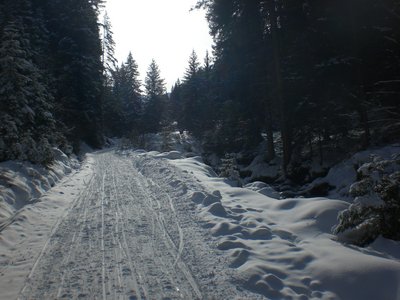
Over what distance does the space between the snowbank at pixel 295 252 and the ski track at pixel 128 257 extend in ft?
1.44

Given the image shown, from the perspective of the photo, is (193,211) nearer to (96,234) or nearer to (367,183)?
(96,234)

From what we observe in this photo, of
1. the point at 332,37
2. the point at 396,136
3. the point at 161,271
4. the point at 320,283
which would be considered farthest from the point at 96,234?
the point at 332,37

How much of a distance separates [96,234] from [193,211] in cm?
262

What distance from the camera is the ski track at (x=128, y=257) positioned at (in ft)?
16.0

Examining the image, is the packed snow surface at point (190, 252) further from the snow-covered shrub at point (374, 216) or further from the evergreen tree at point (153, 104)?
the evergreen tree at point (153, 104)

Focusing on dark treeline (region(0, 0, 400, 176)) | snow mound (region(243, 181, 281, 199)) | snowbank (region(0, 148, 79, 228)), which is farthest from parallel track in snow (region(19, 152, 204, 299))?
dark treeline (region(0, 0, 400, 176))

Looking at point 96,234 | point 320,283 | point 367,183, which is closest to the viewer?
point 320,283

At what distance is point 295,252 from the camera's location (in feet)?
19.7

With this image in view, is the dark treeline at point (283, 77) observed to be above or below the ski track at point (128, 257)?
above

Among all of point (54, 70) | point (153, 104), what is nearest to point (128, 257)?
point (54, 70)

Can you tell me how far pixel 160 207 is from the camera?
9.70 m

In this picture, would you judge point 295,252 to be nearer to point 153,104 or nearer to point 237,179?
point 237,179

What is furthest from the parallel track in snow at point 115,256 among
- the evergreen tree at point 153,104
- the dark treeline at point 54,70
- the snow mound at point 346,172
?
the evergreen tree at point 153,104

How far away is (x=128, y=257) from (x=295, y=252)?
2.82 metres
